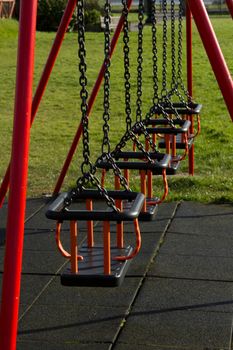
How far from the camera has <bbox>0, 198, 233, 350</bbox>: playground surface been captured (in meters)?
3.31

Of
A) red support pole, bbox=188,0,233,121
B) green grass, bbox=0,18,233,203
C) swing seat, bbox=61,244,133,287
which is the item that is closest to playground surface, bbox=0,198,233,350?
swing seat, bbox=61,244,133,287

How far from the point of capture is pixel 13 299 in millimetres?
2582

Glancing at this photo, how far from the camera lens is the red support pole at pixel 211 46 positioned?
10.4 feet

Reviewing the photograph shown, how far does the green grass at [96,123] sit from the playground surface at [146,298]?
1.15 m

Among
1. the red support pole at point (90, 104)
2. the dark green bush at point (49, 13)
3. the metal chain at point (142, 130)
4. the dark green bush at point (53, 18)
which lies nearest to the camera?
the metal chain at point (142, 130)

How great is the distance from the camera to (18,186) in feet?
8.61

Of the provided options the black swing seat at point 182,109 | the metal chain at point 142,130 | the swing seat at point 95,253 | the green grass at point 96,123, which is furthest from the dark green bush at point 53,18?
the swing seat at point 95,253

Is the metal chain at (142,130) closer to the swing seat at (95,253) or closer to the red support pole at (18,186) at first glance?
the swing seat at (95,253)

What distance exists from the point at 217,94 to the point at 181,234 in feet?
28.8

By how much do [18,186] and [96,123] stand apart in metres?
8.14

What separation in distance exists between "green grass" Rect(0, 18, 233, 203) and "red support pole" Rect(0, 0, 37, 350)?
326 cm

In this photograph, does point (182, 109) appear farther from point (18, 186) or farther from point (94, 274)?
point (18, 186)

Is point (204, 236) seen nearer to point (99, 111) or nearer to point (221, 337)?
point (221, 337)

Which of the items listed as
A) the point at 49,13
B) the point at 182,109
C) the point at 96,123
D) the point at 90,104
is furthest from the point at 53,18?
the point at 182,109
